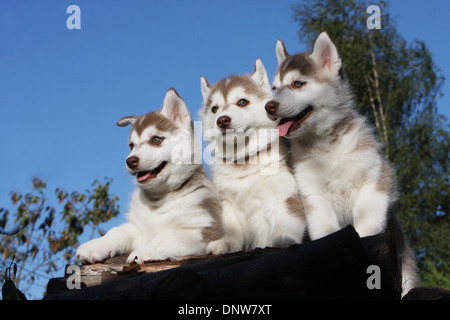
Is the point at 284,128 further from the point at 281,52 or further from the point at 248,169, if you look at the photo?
the point at 281,52

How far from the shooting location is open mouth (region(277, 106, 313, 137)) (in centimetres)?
474

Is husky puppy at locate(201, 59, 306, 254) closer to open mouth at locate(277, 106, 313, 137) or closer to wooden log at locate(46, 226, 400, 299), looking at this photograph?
open mouth at locate(277, 106, 313, 137)

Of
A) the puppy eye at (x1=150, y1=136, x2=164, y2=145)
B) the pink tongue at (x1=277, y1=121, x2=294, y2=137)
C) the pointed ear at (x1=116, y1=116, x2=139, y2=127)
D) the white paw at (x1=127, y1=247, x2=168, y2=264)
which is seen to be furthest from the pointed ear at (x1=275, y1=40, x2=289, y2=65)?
the white paw at (x1=127, y1=247, x2=168, y2=264)

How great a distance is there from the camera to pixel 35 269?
9578 mm

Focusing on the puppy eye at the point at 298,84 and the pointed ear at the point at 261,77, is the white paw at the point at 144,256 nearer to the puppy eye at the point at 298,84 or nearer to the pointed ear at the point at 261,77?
the puppy eye at the point at 298,84

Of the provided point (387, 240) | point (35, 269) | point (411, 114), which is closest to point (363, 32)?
point (411, 114)

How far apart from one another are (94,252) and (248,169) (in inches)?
69.9

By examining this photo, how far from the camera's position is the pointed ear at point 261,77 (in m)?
5.69

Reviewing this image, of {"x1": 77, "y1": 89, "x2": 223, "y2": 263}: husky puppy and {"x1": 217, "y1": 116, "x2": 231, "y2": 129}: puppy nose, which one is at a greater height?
{"x1": 217, "y1": 116, "x2": 231, "y2": 129}: puppy nose

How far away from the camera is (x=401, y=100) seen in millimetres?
17766

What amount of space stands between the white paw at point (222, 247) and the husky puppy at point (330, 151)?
29.7 inches

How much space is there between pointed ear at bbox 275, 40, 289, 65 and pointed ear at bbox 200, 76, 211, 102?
949 mm
